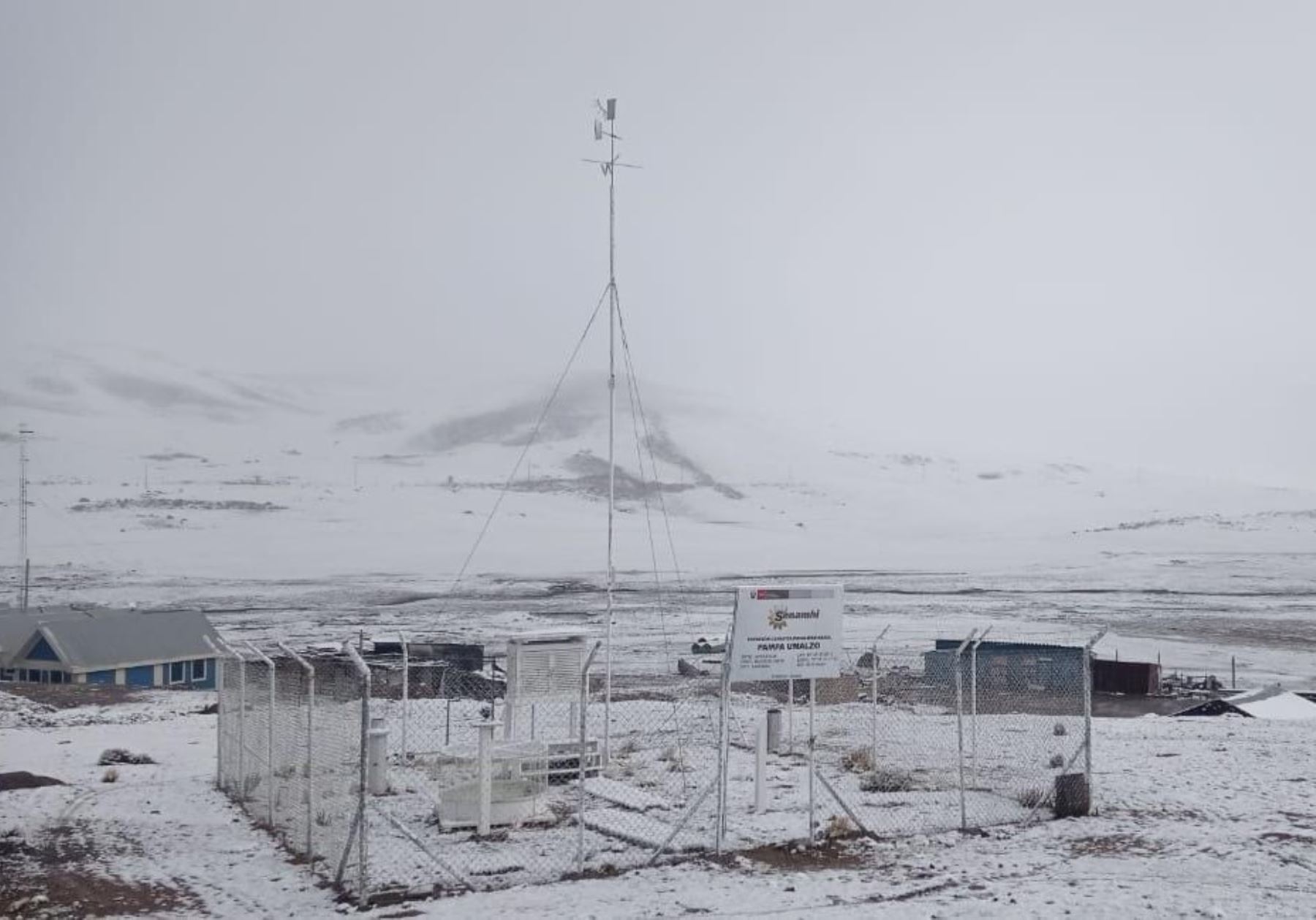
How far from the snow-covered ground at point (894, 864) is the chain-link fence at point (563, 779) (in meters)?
0.49

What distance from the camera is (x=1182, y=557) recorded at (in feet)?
331

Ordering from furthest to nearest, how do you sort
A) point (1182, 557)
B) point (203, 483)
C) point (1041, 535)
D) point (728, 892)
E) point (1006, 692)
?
point (203, 483) < point (1041, 535) < point (1182, 557) < point (1006, 692) < point (728, 892)

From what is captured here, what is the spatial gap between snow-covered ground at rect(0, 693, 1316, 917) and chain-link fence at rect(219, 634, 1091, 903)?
49 cm

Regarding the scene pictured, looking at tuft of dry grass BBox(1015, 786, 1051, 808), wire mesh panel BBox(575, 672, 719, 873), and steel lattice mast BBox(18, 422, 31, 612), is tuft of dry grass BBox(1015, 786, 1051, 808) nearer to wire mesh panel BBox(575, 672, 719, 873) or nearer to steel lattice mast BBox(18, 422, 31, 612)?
wire mesh panel BBox(575, 672, 719, 873)

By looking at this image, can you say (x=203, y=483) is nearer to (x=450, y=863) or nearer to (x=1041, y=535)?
(x=1041, y=535)

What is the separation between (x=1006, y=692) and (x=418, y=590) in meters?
51.9

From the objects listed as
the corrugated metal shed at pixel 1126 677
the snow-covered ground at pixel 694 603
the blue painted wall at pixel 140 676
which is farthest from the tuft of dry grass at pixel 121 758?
the corrugated metal shed at pixel 1126 677

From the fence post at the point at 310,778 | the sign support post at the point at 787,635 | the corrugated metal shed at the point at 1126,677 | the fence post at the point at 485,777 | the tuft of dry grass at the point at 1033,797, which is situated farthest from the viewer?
the corrugated metal shed at the point at 1126,677

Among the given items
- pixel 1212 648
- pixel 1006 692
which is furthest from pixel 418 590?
pixel 1006 692

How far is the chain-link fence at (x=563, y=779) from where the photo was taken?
12688 mm

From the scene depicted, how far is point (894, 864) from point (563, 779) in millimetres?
4920

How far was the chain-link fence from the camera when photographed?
1269 centimetres

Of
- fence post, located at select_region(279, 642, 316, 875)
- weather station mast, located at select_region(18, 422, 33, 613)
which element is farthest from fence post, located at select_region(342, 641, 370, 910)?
weather station mast, located at select_region(18, 422, 33, 613)

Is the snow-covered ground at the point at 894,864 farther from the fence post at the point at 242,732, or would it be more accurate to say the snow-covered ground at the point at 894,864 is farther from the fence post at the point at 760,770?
the fence post at the point at 760,770
